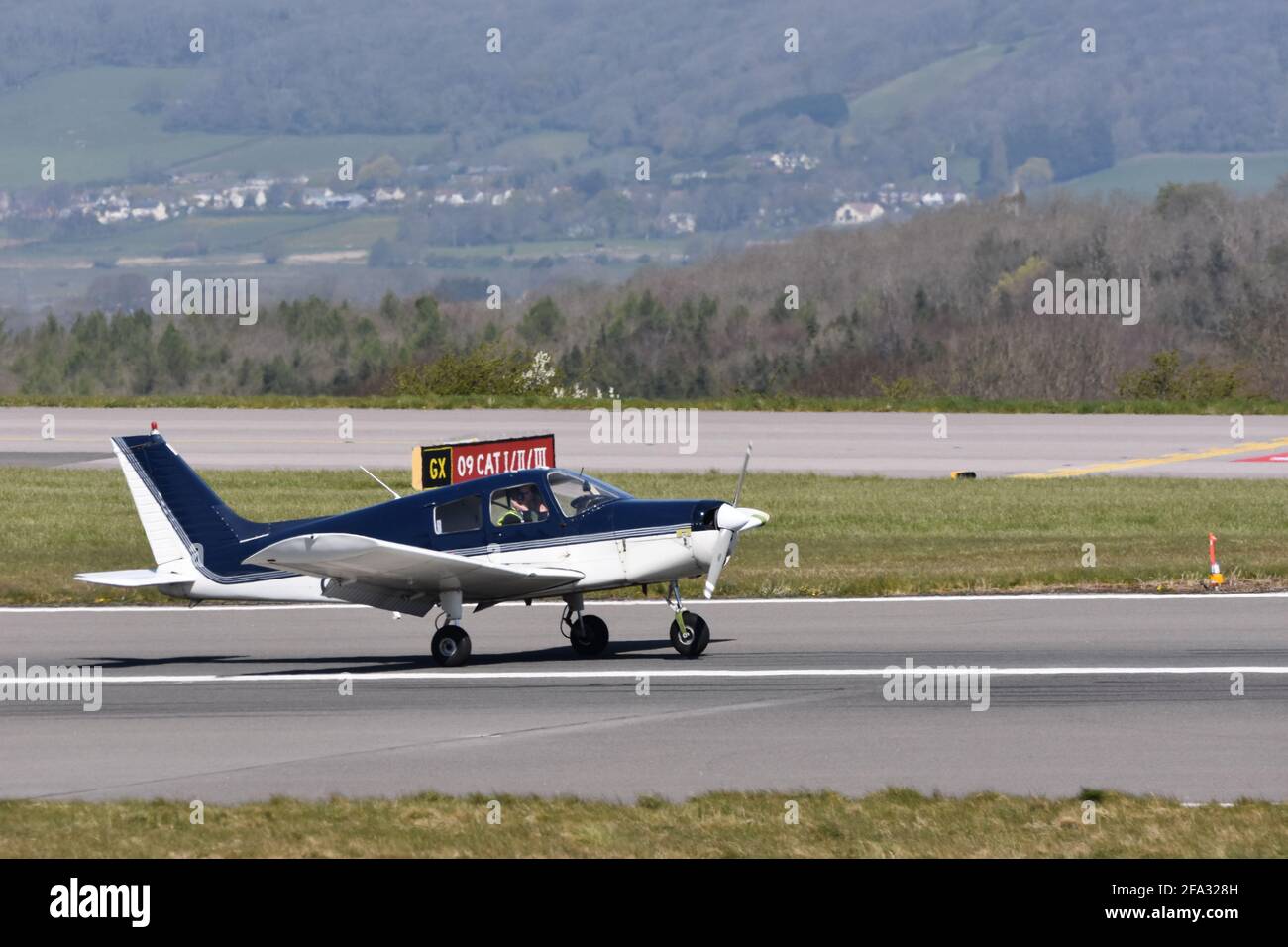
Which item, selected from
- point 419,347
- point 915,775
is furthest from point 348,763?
point 419,347

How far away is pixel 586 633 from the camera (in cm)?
1741

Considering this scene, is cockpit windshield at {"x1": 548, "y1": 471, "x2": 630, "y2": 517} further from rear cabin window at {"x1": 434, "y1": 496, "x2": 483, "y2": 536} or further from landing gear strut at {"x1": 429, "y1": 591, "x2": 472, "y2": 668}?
landing gear strut at {"x1": 429, "y1": 591, "x2": 472, "y2": 668}

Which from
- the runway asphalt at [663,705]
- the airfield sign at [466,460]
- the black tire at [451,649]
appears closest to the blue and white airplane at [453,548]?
the black tire at [451,649]

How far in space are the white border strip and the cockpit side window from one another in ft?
12.1

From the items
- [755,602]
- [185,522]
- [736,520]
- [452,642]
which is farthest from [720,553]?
[185,522]

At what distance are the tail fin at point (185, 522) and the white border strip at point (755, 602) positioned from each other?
3489mm

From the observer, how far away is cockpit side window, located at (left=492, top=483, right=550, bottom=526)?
16.7 m

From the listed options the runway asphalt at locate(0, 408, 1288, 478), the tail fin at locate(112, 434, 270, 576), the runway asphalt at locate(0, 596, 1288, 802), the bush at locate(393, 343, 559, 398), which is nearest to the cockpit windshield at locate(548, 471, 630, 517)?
the runway asphalt at locate(0, 596, 1288, 802)

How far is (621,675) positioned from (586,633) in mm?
1244

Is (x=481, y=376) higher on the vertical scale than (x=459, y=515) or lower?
higher

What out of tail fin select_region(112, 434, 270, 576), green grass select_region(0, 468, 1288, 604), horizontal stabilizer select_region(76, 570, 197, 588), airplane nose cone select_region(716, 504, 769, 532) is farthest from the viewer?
green grass select_region(0, 468, 1288, 604)

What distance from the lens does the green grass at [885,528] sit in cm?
2186

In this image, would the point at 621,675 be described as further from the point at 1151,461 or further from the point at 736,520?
the point at 1151,461

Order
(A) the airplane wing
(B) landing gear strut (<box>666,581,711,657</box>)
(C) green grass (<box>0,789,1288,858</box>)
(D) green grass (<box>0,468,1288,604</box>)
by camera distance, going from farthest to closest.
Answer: (D) green grass (<box>0,468,1288,604</box>) → (B) landing gear strut (<box>666,581,711,657</box>) → (A) the airplane wing → (C) green grass (<box>0,789,1288,858</box>)
